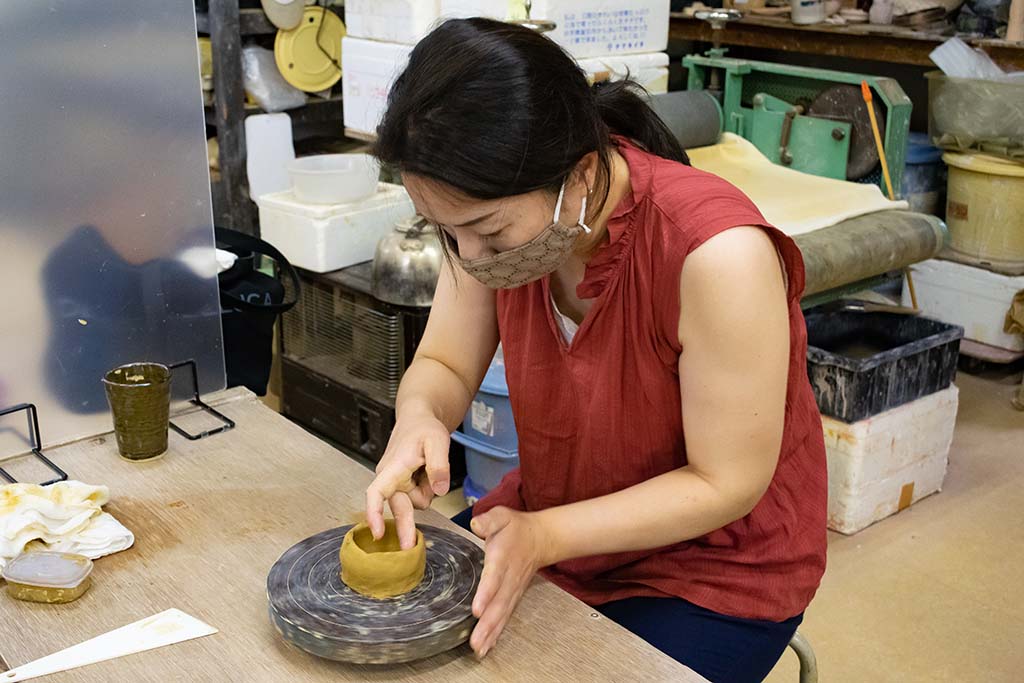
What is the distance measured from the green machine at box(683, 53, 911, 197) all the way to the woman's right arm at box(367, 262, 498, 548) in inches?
87.3

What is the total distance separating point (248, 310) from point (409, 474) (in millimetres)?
952

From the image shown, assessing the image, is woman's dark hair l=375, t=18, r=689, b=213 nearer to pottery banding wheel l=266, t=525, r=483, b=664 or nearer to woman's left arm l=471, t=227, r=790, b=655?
woman's left arm l=471, t=227, r=790, b=655

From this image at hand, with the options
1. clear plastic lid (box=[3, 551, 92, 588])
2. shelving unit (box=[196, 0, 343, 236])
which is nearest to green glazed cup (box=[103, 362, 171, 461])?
clear plastic lid (box=[3, 551, 92, 588])

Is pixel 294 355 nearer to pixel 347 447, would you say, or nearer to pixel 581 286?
pixel 347 447

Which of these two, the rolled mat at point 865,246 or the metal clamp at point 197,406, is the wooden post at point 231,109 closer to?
the rolled mat at point 865,246

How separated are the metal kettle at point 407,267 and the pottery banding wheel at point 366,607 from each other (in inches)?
61.3

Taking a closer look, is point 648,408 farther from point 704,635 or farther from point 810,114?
point 810,114

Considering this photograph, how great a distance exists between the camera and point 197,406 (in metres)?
1.70

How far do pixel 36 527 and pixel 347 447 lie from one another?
1.92m

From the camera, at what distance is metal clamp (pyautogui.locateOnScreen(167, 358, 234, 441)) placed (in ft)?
5.24

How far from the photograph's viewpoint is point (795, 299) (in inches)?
54.7

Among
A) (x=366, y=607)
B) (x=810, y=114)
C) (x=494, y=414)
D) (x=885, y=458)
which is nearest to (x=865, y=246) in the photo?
(x=885, y=458)

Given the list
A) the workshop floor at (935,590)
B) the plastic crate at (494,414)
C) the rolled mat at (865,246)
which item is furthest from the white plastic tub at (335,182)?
the rolled mat at (865,246)

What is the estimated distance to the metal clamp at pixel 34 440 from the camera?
4.79 ft
